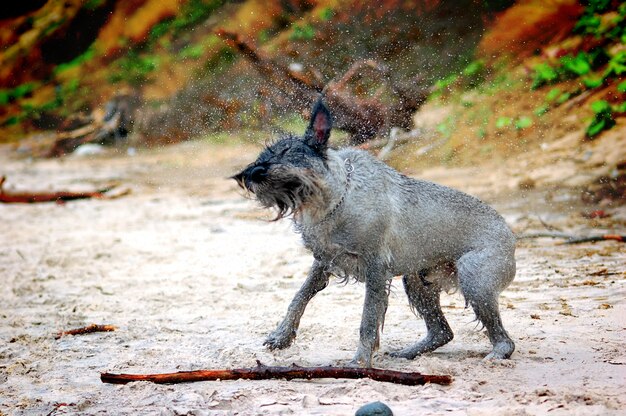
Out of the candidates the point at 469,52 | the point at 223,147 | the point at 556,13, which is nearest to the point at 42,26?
the point at 223,147

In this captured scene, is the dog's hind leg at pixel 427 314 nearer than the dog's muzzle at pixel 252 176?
No

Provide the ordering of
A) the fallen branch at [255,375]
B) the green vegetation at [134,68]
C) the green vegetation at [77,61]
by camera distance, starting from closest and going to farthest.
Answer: the fallen branch at [255,375], the green vegetation at [134,68], the green vegetation at [77,61]

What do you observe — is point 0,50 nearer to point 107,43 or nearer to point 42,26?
point 42,26

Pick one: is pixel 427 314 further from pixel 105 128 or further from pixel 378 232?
pixel 105 128

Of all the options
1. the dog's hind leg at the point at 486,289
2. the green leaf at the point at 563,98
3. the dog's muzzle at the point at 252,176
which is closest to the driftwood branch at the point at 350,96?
the green leaf at the point at 563,98

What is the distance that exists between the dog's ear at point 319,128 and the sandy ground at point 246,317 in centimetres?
74

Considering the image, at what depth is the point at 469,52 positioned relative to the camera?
1430 centimetres

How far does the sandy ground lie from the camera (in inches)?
151

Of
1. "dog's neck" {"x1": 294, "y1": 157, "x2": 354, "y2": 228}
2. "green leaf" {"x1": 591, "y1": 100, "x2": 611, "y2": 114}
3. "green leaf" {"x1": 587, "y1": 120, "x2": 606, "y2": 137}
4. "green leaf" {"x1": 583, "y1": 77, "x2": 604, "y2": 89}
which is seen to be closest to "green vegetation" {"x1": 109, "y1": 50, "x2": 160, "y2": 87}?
"green leaf" {"x1": 583, "y1": 77, "x2": 604, "y2": 89}

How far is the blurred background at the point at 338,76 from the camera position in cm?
1127

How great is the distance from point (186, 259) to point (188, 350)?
125 inches

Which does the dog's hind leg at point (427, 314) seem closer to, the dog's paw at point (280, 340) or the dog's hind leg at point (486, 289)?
the dog's hind leg at point (486, 289)

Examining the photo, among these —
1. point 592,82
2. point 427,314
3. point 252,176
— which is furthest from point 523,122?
point 252,176

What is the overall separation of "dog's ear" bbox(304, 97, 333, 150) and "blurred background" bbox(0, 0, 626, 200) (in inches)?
22.3
